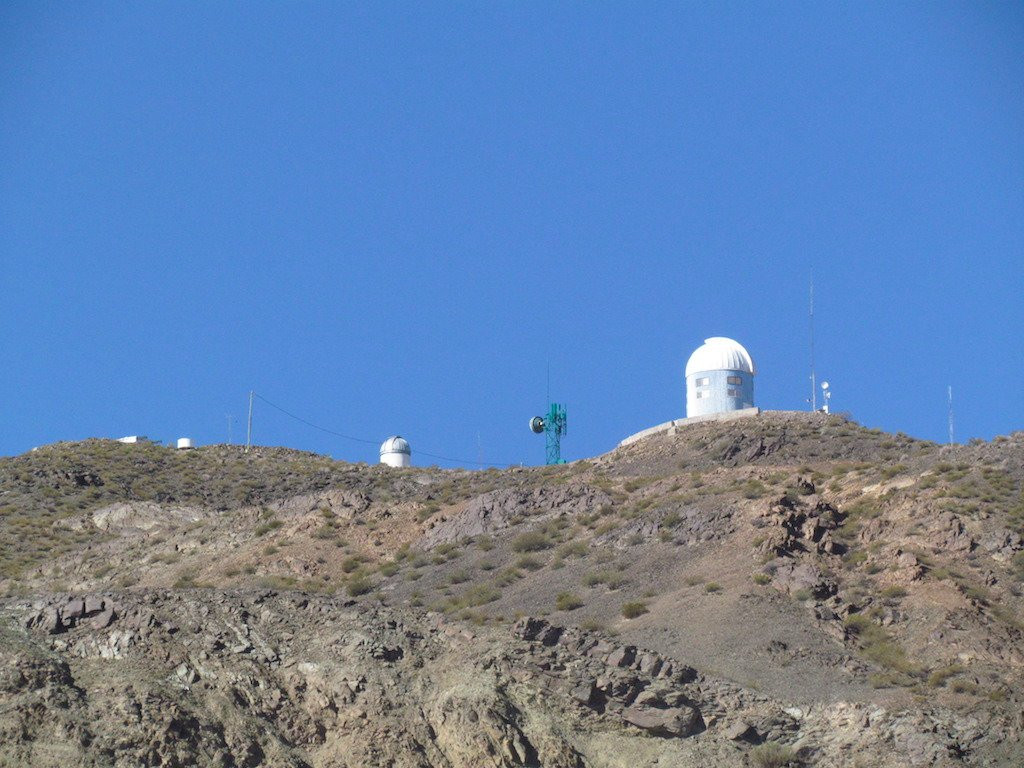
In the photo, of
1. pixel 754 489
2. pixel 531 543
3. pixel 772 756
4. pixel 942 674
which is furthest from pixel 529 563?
pixel 772 756

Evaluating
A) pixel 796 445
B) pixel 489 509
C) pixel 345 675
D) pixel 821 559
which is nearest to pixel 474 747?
pixel 345 675

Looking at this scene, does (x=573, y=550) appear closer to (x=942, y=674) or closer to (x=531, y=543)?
(x=531, y=543)

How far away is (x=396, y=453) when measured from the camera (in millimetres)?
74625

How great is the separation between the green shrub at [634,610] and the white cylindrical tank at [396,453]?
34365 millimetres

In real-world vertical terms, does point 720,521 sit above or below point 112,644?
above

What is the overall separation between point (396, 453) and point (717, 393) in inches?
596

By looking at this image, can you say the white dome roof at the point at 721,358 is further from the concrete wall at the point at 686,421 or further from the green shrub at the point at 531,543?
the green shrub at the point at 531,543

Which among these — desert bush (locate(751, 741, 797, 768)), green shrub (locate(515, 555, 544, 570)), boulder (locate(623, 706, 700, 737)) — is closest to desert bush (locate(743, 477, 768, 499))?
green shrub (locate(515, 555, 544, 570))

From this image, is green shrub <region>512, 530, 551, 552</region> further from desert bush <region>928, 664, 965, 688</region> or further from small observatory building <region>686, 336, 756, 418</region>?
small observatory building <region>686, 336, 756, 418</region>

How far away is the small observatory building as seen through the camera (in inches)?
2650

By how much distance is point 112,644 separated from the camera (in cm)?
3419

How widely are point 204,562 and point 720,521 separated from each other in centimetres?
1574

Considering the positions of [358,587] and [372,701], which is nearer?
[372,701]

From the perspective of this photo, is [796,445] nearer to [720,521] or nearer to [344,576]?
[720,521]
